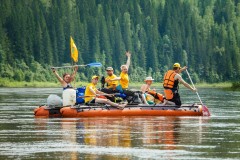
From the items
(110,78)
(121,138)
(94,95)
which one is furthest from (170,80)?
(121,138)

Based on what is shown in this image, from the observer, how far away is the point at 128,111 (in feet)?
111

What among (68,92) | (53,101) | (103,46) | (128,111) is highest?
(103,46)

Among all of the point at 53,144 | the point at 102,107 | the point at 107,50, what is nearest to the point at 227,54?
the point at 107,50

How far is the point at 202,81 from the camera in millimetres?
170500

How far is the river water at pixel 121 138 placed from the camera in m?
20.4

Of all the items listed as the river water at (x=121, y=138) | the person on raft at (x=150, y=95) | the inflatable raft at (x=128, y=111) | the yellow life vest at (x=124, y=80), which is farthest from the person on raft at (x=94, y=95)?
the person on raft at (x=150, y=95)

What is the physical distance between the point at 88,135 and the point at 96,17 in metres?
174

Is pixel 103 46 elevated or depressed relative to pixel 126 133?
elevated

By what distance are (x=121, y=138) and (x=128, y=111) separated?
31.9 feet

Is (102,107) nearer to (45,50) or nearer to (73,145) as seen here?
(73,145)

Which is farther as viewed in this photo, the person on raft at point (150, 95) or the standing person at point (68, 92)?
the person on raft at point (150, 95)

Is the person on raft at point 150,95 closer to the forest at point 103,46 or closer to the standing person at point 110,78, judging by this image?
the standing person at point 110,78

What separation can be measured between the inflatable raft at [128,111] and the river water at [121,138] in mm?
730

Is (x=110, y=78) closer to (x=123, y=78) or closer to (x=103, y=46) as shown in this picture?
(x=123, y=78)
